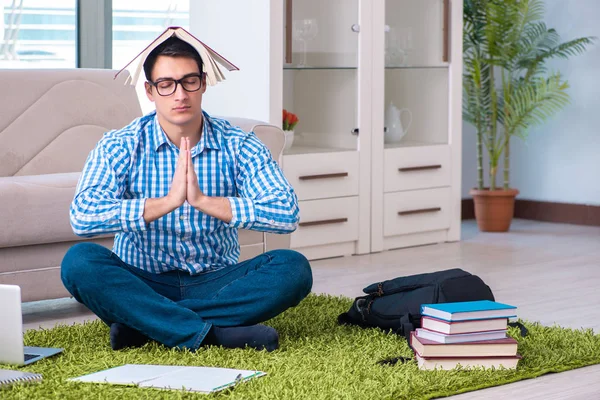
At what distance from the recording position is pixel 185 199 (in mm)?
2408

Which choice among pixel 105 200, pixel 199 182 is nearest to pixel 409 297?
pixel 199 182

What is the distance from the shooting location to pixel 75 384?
7.30 feet

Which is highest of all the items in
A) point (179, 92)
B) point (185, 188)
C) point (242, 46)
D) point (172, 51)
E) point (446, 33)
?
point (446, 33)

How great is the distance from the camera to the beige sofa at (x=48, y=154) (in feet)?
10.1

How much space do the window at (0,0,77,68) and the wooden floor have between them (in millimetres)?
1444

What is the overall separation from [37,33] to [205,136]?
2.15m

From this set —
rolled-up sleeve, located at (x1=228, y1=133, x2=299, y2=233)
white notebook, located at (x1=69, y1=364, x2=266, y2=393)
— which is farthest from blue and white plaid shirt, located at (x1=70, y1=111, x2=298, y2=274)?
white notebook, located at (x1=69, y1=364, x2=266, y2=393)

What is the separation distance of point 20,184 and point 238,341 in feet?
3.09

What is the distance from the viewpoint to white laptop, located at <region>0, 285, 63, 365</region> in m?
2.28

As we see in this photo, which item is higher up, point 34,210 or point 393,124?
point 393,124

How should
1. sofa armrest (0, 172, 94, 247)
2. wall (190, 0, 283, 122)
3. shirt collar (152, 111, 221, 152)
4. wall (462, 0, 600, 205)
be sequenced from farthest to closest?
1. wall (462, 0, 600, 205)
2. wall (190, 0, 283, 122)
3. sofa armrest (0, 172, 94, 247)
4. shirt collar (152, 111, 221, 152)

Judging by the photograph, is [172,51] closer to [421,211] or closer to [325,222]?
[325,222]

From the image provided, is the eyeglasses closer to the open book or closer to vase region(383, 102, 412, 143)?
the open book

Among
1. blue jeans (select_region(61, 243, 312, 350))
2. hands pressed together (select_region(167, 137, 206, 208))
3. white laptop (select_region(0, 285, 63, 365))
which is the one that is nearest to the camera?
white laptop (select_region(0, 285, 63, 365))
